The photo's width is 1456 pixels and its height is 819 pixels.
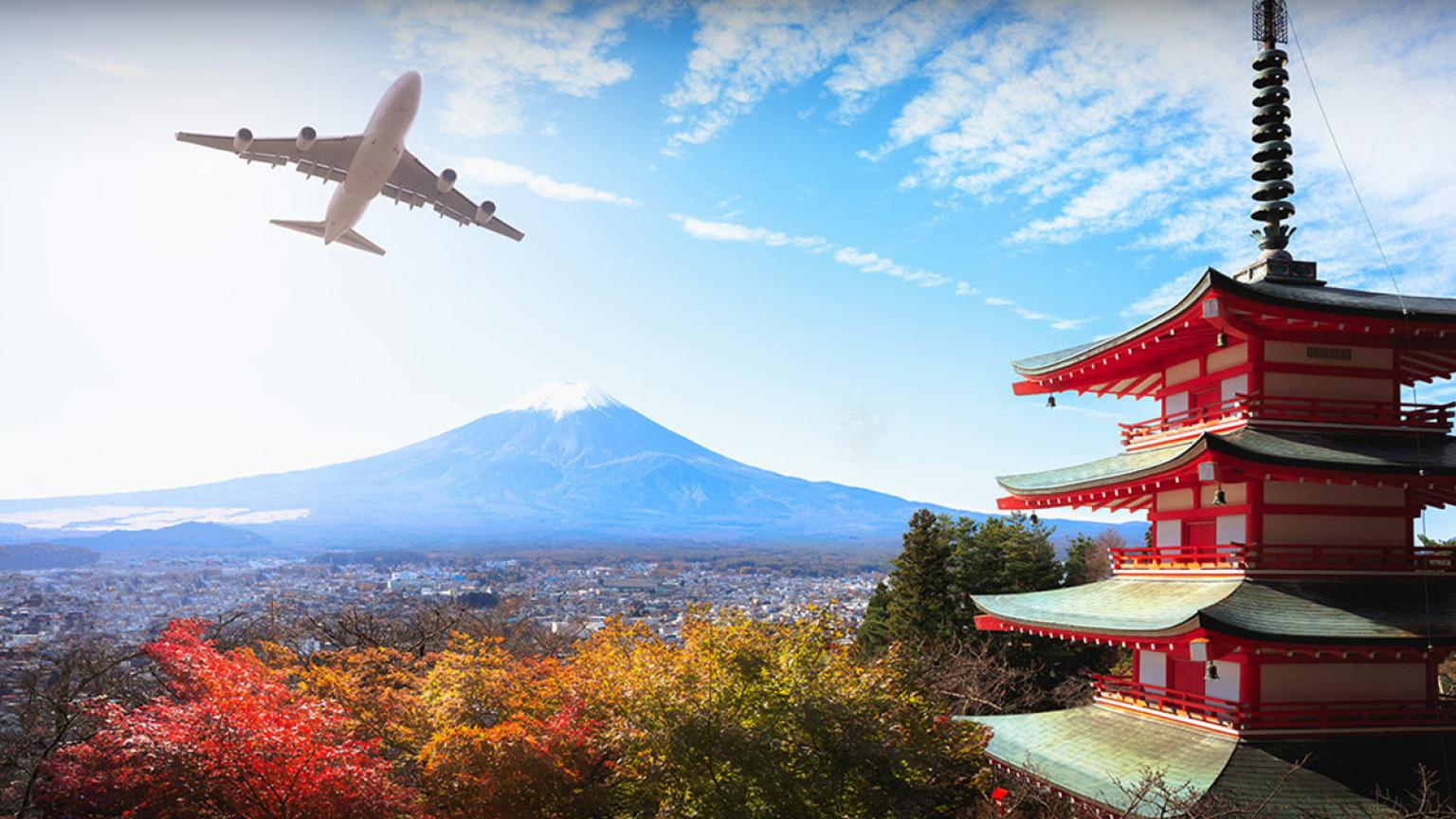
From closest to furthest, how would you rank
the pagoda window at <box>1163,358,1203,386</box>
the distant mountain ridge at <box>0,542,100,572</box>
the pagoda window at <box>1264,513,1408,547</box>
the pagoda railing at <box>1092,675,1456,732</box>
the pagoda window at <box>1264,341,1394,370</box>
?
the pagoda railing at <box>1092,675,1456,732</box> < the pagoda window at <box>1264,513,1408,547</box> < the pagoda window at <box>1264,341,1394,370</box> < the pagoda window at <box>1163,358,1203,386</box> < the distant mountain ridge at <box>0,542,100,572</box>

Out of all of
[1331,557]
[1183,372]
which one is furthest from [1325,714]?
[1183,372]

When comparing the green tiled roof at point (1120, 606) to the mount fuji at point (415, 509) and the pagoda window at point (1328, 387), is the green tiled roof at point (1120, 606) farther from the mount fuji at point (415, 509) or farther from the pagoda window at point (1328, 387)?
the mount fuji at point (415, 509)

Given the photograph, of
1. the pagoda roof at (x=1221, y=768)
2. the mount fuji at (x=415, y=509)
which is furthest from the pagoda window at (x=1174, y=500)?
the mount fuji at (x=415, y=509)

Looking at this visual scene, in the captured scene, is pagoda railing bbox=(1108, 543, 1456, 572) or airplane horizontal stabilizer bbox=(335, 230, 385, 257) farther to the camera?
airplane horizontal stabilizer bbox=(335, 230, 385, 257)

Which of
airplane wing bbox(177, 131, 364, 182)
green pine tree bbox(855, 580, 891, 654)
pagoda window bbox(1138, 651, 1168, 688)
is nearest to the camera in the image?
pagoda window bbox(1138, 651, 1168, 688)

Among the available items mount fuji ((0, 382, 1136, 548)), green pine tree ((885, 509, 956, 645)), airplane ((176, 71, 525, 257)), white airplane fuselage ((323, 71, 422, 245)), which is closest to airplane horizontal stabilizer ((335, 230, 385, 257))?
airplane ((176, 71, 525, 257))

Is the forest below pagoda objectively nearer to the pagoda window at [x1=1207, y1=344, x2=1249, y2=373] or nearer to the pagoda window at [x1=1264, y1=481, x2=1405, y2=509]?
the pagoda window at [x1=1264, y1=481, x2=1405, y2=509]
